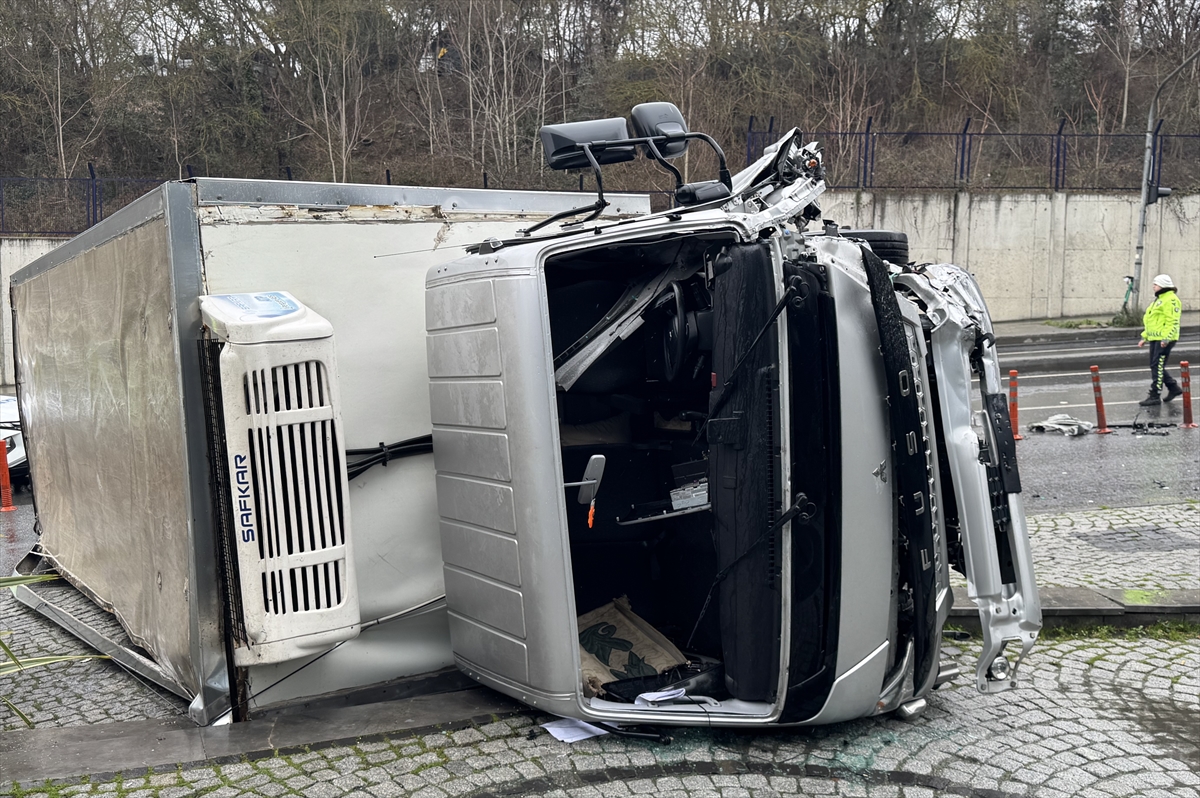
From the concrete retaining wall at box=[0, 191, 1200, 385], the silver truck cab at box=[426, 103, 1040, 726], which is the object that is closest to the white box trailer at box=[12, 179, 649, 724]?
the silver truck cab at box=[426, 103, 1040, 726]

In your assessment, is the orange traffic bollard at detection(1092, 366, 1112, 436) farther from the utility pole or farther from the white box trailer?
the utility pole

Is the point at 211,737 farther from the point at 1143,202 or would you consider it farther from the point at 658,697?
the point at 1143,202

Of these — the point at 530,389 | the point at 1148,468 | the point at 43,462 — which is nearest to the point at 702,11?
the point at 1148,468

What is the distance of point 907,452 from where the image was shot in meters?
3.47

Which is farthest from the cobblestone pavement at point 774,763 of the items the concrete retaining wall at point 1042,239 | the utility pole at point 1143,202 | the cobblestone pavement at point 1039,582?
the utility pole at point 1143,202

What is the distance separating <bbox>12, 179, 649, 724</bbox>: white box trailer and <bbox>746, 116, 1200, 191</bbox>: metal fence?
2100cm

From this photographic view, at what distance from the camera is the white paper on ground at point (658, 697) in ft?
12.1

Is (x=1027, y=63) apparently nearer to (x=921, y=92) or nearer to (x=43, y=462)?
(x=921, y=92)

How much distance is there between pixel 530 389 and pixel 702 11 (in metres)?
26.8

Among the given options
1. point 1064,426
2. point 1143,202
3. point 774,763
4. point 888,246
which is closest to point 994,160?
point 1143,202

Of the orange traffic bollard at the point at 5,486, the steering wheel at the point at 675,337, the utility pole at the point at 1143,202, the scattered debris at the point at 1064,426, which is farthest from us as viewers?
the utility pole at the point at 1143,202

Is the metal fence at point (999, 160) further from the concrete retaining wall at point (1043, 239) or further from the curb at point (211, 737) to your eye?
the curb at point (211, 737)

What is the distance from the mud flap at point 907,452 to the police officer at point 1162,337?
11.0 m

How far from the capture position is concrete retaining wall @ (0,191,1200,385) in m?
24.5
